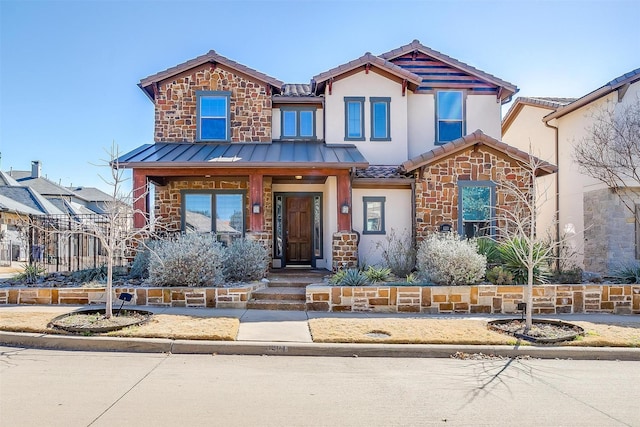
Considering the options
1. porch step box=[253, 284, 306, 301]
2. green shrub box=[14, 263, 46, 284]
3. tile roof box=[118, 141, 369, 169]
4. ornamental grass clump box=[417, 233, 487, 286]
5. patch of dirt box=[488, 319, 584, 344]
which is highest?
tile roof box=[118, 141, 369, 169]

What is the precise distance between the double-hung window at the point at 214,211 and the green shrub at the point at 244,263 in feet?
11.1

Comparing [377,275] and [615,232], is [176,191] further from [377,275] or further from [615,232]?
[615,232]

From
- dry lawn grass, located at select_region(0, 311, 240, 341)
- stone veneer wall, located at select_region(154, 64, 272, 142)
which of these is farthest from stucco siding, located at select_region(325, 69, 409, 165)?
dry lawn grass, located at select_region(0, 311, 240, 341)

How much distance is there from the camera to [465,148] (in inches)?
543

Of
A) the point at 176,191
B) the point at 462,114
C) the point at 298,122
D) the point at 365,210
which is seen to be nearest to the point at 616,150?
the point at 462,114

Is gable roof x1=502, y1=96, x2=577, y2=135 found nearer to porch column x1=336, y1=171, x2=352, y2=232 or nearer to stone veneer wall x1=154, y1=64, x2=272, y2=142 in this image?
porch column x1=336, y1=171, x2=352, y2=232

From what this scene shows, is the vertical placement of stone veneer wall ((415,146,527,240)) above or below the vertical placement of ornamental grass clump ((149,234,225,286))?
above

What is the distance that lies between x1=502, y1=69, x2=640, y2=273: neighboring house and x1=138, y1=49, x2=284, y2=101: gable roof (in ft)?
28.7

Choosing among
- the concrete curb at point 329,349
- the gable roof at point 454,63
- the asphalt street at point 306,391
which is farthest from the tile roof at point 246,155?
the asphalt street at point 306,391

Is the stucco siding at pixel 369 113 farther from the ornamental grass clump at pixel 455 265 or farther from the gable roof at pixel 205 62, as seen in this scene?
the ornamental grass clump at pixel 455 265

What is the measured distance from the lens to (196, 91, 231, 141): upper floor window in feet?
50.0

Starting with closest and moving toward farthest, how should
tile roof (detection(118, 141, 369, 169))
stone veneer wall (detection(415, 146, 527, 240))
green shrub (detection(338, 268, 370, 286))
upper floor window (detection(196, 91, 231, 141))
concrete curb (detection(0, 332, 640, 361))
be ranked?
concrete curb (detection(0, 332, 640, 361)) < green shrub (detection(338, 268, 370, 286)) < tile roof (detection(118, 141, 369, 169)) < stone veneer wall (detection(415, 146, 527, 240)) < upper floor window (detection(196, 91, 231, 141))

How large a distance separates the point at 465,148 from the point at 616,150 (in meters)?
4.29

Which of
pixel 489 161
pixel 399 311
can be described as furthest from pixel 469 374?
pixel 489 161
